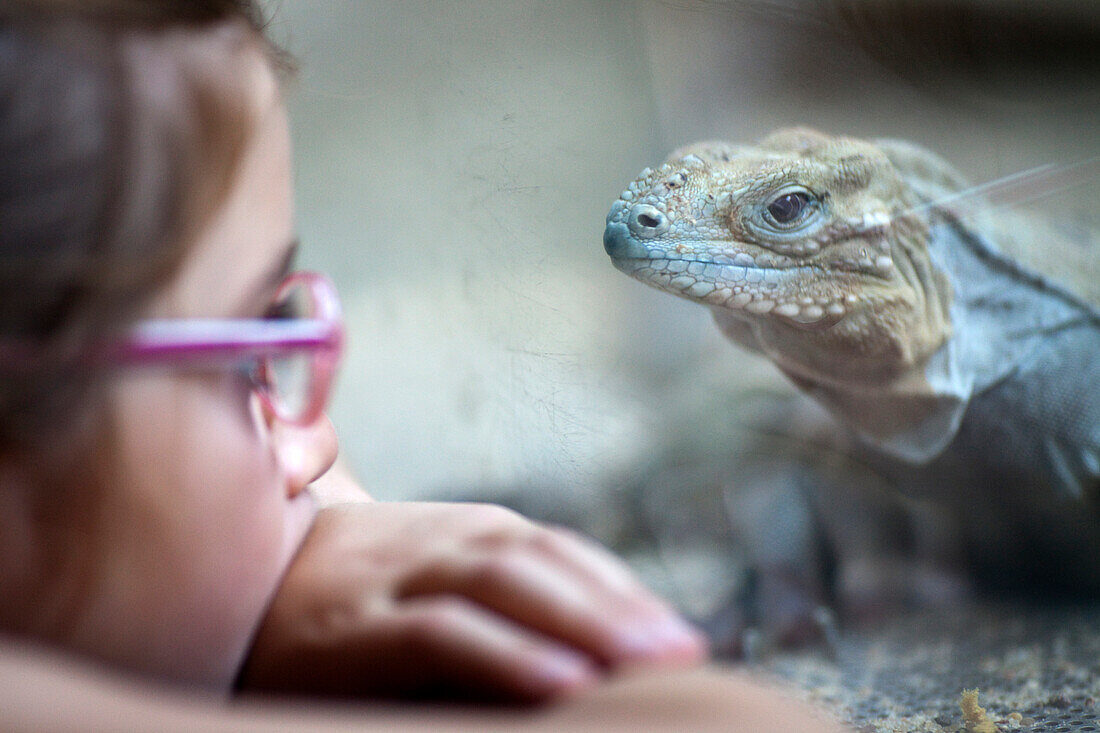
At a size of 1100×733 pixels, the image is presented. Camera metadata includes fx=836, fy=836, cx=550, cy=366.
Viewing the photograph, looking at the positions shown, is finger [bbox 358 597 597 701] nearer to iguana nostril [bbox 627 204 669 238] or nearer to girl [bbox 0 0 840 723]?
girl [bbox 0 0 840 723]

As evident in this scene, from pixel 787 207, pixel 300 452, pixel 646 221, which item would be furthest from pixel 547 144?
pixel 300 452

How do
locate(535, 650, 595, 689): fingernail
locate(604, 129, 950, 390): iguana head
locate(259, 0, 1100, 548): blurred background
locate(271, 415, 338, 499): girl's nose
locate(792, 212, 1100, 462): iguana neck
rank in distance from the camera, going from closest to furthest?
1. locate(535, 650, 595, 689): fingernail
2. locate(271, 415, 338, 499): girl's nose
3. locate(259, 0, 1100, 548): blurred background
4. locate(604, 129, 950, 390): iguana head
5. locate(792, 212, 1100, 462): iguana neck

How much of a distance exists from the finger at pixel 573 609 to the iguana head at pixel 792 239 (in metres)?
0.58

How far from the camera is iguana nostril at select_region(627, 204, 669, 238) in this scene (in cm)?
99

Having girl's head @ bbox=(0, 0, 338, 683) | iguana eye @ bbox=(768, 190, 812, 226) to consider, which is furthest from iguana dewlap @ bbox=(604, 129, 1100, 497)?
girl's head @ bbox=(0, 0, 338, 683)

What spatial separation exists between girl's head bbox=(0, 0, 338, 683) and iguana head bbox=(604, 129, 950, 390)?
0.56m

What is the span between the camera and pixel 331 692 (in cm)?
52

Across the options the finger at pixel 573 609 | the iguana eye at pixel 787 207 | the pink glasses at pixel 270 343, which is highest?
the iguana eye at pixel 787 207

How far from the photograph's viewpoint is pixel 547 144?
936 millimetres

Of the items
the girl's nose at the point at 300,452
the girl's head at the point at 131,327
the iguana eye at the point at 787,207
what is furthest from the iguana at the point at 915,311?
the girl's head at the point at 131,327

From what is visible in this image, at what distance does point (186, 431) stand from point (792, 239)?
802 millimetres

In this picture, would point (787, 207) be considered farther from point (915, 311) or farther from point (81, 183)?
point (81, 183)

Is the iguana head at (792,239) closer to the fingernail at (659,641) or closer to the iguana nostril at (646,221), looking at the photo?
the iguana nostril at (646,221)

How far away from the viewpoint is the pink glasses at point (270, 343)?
0.47 meters
